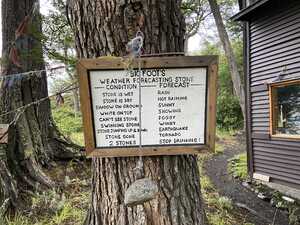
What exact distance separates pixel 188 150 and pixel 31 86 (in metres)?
3.97

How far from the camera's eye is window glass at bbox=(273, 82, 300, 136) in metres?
8.55

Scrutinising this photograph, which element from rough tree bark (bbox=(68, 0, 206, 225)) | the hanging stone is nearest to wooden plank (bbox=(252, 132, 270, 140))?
rough tree bark (bbox=(68, 0, 206, 225))

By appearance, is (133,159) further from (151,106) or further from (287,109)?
(287,109)

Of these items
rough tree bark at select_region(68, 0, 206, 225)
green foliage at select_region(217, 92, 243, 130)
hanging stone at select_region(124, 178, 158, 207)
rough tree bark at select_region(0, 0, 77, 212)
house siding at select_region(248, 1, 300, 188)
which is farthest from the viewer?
green foliage at select_region(217, 92, 243, 130)

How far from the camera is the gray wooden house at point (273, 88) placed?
27.8 ft

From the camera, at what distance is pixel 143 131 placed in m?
2.14

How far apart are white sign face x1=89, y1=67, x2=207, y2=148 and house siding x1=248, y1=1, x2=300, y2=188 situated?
682cm

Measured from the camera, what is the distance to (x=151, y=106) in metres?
2.12

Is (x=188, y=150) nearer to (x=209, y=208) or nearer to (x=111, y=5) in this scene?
(x=111, y=5)

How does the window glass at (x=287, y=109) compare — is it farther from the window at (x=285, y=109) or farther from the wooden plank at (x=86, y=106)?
the wooden plank at (x=86, y=106)

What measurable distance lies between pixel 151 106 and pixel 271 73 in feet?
25.4

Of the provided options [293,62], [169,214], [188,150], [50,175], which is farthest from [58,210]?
[293,62]

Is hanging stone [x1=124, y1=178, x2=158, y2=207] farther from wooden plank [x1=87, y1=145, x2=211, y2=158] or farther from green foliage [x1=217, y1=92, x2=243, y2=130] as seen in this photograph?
green foliage [x1=217, y1=92, x2=243, y2=130]

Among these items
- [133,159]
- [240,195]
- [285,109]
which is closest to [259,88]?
[285,109]
